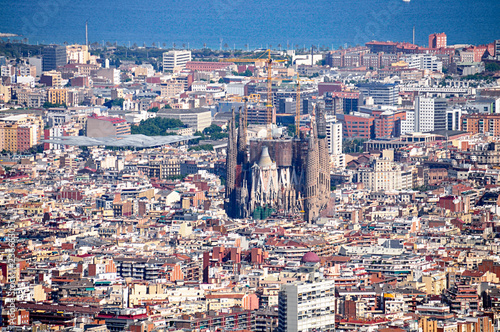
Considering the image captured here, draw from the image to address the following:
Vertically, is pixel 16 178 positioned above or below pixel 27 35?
below

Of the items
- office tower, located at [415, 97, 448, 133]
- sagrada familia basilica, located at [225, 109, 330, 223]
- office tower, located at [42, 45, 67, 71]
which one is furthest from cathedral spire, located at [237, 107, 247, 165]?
office tower, located at [42, 45, 67, 71]

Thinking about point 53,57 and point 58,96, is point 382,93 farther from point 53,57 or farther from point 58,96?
point 53,57

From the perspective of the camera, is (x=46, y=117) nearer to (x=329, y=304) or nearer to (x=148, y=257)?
(x=148, y=257)

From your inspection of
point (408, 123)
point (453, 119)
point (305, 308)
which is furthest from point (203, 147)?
point (305, 308)

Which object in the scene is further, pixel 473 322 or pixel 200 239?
pixel 200 239

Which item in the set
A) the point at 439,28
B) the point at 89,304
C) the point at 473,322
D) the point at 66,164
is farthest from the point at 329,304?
the point at 439,28

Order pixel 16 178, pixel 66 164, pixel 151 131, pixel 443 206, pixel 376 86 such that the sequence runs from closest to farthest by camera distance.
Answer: pixel 443 206 → pixel 16 178 → pixel 66 164 → pixel 151 131 → pixel 376 86

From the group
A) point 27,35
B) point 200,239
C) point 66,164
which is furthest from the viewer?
point 27,35
